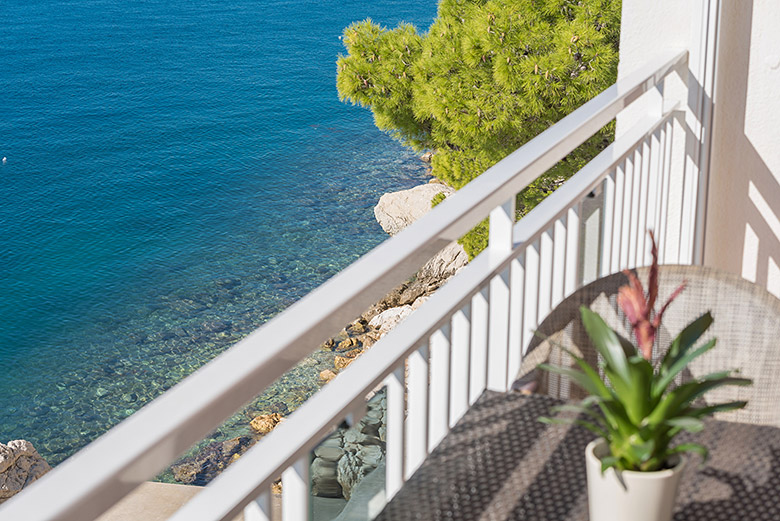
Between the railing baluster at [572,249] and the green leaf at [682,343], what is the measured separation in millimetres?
875

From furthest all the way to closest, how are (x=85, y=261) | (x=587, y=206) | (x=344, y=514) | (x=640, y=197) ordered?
1. (x=85, y=261)
2. (x=640, y=197)
3. (x=587, y=206)
4. (x=344, y=514)

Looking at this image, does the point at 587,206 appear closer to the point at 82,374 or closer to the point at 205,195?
the point at 82,374

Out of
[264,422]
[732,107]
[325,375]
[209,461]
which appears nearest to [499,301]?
[732,107]

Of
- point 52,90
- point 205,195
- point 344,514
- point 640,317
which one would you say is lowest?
point 205,195

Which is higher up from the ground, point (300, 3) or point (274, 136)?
point (300, 3)

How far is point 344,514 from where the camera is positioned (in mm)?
1398

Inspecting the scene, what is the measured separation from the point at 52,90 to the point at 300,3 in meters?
14.2

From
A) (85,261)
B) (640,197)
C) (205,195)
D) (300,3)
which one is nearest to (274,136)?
(205,195)

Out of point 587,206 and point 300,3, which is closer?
point 587,206

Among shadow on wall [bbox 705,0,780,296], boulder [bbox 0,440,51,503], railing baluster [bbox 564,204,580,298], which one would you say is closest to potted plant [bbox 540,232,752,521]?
railing baluster [bbox 564,204,580,298]

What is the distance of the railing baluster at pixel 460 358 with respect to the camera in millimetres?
1557

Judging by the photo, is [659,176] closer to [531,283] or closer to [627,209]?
[627,209]

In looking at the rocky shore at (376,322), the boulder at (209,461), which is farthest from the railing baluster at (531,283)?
the boulder at (209,461)

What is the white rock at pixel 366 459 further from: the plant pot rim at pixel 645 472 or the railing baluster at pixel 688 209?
the railing baluster at pixel 688 209
